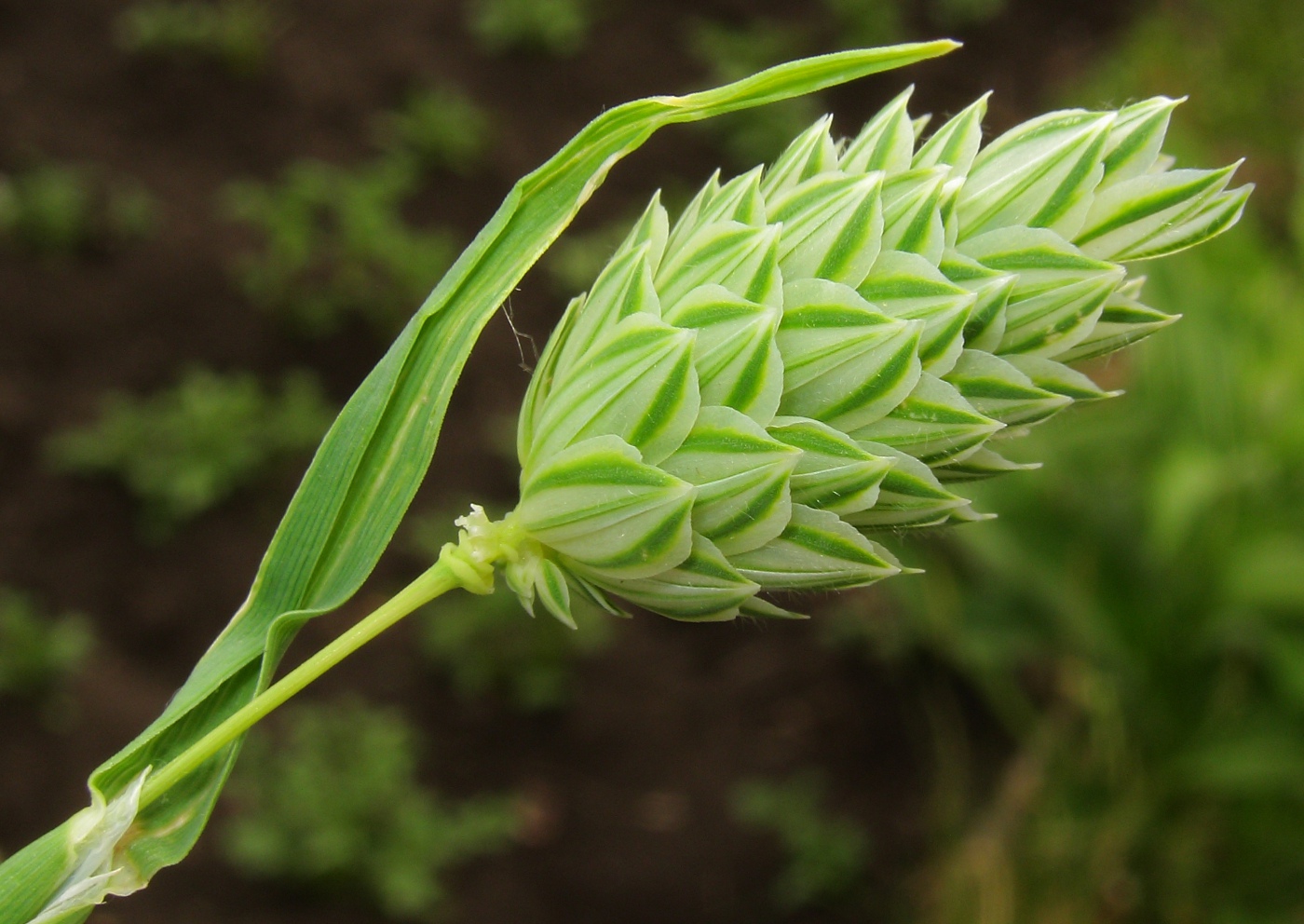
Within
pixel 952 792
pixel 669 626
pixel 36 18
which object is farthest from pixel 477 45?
pixel 952 792

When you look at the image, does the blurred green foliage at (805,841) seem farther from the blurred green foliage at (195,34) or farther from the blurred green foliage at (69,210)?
the blurred green foliage at (195,34)

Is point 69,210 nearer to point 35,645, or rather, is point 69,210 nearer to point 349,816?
point 35,645

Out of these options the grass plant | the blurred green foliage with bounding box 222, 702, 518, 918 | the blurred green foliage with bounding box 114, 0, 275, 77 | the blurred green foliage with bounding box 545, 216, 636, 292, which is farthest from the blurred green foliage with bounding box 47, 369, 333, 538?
the grass plant

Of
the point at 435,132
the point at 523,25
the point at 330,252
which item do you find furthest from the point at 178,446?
the point at 523,25

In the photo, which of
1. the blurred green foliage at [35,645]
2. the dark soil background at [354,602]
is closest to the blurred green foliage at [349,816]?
the dark soil background at [354,602]

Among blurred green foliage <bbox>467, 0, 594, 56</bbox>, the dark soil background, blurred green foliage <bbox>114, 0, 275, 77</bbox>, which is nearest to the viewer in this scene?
the dark soil background

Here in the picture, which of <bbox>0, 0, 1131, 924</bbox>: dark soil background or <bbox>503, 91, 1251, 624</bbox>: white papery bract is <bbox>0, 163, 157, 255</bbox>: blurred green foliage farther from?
<bbox>503, 91, 1251, 624</bbox>: white papery bract

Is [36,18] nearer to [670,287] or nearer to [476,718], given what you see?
[476,718]
